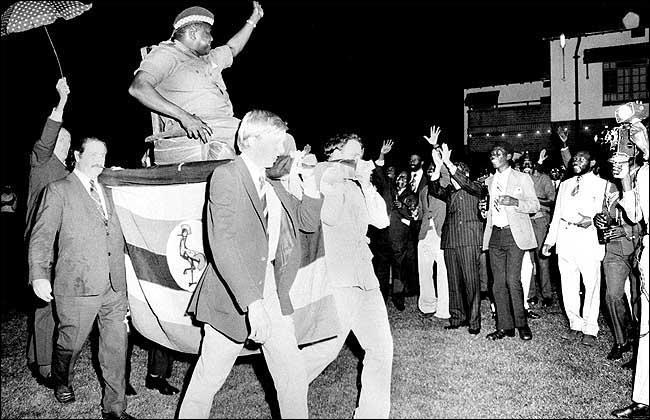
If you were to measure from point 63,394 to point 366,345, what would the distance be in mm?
2782

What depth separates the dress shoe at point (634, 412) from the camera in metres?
4.67

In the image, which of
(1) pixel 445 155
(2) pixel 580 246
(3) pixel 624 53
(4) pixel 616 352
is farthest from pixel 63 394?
(3) pixel 624 53

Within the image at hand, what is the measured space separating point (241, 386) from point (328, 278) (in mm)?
1562

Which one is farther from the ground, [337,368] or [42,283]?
[42,283]

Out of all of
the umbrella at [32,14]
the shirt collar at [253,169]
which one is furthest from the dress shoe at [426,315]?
the umbrella at [32,14]

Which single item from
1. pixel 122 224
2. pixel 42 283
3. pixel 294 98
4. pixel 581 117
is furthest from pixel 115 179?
pixel 581 117

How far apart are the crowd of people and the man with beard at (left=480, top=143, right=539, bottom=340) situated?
0.02 metres

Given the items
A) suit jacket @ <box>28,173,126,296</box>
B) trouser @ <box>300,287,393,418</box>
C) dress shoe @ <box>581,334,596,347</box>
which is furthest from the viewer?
dress shoe @ <box>581,334,596,347</box>

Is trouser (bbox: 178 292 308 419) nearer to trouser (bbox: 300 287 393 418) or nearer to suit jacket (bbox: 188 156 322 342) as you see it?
suit jacket (bbox: 188 156 322 342)

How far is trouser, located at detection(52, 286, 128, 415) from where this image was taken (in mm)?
4664

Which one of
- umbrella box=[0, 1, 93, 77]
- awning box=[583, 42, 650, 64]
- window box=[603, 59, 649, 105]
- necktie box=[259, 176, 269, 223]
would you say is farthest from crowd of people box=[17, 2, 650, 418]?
window box=[603, 59, 649, 105]

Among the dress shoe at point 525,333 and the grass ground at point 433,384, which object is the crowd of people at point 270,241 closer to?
Result: the dress shoe at point 525,333

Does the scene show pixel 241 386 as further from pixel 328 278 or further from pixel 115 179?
pixel 115 179

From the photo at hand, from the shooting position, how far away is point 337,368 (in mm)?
5984
